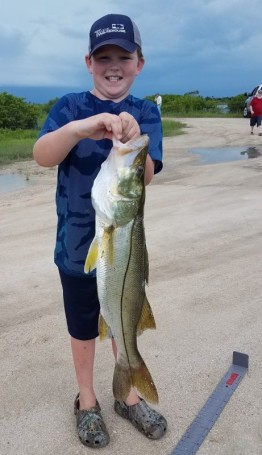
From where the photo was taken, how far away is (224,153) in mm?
16297

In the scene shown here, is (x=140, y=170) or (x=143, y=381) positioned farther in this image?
(x=143, y=381)

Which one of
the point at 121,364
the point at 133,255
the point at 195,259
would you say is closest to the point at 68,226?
the point at 133,255

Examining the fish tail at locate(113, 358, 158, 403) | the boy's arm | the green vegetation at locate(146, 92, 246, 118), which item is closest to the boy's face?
the boy's arm

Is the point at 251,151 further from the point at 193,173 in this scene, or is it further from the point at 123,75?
the point at 123,75

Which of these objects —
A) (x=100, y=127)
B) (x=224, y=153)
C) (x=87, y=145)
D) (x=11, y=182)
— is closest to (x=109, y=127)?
(x=100, y=127)

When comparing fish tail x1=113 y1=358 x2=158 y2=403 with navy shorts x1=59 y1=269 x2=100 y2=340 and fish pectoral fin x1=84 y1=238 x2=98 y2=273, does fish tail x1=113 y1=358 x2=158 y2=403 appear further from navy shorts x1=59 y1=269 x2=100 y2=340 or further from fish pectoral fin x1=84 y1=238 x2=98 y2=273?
fish pectoral fin x1=84 y1=238 x2=98 y2=273

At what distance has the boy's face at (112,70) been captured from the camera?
2580mm

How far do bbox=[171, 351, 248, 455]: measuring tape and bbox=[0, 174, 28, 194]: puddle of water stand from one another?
27.2ft

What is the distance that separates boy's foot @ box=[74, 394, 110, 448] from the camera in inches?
118

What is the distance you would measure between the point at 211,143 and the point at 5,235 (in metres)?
13.3

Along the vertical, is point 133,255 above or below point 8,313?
above

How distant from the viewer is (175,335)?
13.9 feet

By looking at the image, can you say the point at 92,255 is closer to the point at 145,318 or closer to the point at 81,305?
the point at 145,318

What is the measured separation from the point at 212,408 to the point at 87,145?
6.19 feet
